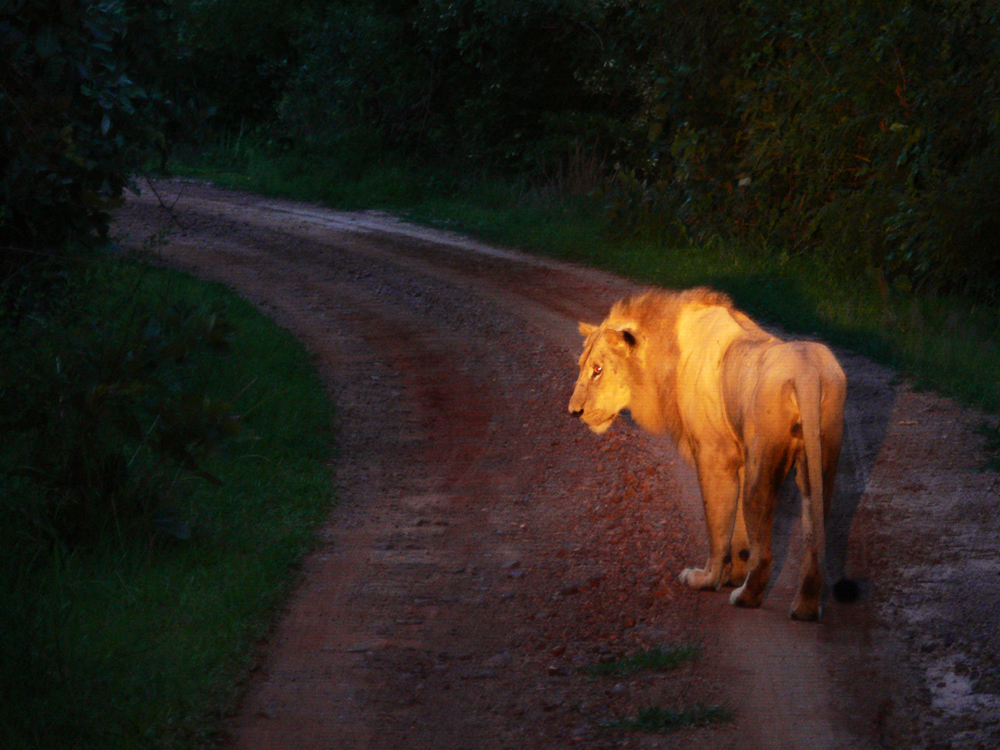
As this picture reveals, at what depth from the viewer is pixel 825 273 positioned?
42.9 ft

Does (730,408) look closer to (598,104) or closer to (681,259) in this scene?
(681,259)

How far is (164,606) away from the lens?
508 cm

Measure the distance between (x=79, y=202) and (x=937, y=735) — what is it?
5.66 meters

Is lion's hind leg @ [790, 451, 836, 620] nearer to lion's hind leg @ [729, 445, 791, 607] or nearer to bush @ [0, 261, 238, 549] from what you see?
lion's hind leg @ [729, 445, 791, 607]

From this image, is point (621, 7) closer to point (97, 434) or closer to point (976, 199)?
point (976, 199)

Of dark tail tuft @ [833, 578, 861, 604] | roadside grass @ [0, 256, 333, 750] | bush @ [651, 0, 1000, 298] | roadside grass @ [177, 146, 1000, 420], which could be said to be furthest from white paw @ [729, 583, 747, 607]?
bush @ [651, 0, 1000, 298]

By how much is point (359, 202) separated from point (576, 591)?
16547mm

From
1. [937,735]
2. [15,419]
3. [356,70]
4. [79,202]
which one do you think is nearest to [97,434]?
[15,419]

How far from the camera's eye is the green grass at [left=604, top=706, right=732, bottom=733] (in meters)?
4.08

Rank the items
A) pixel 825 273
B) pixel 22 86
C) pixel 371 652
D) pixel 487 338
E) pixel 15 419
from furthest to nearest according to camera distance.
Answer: pixel 825 273
pixel 487 338
pixel 22 86
pixel 15 419
pixel 371 652

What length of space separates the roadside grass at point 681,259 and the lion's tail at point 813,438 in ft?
13.1

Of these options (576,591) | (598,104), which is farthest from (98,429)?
(598,104)

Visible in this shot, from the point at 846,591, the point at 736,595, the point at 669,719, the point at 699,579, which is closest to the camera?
the point at 669,719

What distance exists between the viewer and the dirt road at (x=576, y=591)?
165 inches
